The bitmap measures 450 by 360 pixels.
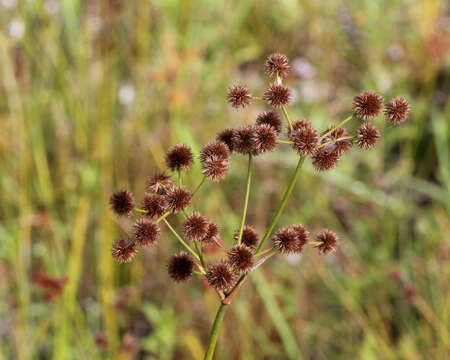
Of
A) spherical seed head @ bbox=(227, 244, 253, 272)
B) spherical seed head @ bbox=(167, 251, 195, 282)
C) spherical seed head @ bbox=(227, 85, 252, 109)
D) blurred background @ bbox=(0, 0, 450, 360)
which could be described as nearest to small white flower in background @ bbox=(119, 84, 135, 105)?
blurred background @ bbox=(0, 0, 450, 360)

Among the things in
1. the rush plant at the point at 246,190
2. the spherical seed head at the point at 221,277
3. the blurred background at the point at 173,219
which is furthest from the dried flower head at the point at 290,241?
the blurred background at the point at 173,219

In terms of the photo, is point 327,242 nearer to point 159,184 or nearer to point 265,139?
point 265,139

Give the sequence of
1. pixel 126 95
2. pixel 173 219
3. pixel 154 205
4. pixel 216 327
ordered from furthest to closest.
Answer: pixel 126 95 → pixel 173 219 → pixel 154 205 → pixel 216 327

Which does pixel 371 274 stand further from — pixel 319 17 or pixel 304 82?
pixel 319 17

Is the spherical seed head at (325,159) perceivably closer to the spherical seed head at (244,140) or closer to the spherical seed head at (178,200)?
the spherical seed head at (244,140)

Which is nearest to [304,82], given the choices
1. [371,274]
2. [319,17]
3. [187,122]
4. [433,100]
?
[319,17]

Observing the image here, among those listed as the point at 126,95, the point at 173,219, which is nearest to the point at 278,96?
the point at 173,219
